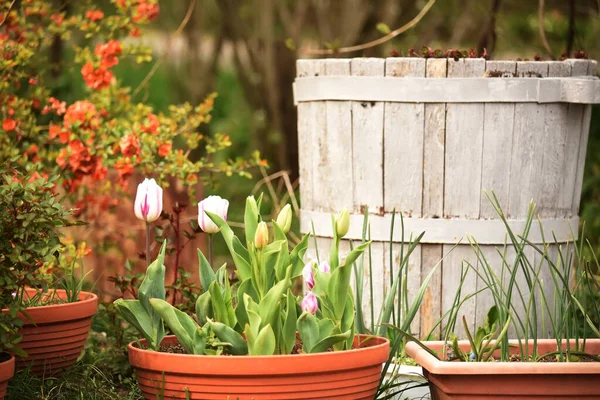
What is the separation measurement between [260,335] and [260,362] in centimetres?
6

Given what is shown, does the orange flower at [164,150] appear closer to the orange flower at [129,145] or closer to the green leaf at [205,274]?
the orange flower at [129,145]

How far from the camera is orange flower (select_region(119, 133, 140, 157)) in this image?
314 centimetres

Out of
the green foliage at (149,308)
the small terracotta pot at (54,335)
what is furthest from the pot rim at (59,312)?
the green foliage at (149,308)

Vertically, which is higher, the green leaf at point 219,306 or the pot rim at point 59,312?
the green leaf at point 219,306

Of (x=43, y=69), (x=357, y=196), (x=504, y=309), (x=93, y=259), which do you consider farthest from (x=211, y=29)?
(x=504, y=309)

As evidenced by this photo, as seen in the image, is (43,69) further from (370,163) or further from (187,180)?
(370,163)

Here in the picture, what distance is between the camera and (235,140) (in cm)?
854

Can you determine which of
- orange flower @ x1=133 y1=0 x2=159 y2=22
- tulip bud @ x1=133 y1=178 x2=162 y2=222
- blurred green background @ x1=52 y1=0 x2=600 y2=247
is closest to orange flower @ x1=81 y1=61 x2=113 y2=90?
orange flower @ x1=133 y1=0 x2=159 y2=22

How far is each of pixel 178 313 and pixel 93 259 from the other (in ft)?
9.21

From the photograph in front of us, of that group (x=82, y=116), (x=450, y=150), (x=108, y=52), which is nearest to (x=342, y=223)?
(x=450, y=150)

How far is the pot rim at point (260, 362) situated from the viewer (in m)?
1.82

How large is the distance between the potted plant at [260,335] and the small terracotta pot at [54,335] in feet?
1.21

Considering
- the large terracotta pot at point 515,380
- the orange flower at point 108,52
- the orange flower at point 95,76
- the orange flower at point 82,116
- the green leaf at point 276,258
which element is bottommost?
the large terracotta pot at point 515,380

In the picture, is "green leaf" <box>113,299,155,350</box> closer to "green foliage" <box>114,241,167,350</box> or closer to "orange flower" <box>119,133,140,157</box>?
"green foliage" <box>114,241,167,350</box>
